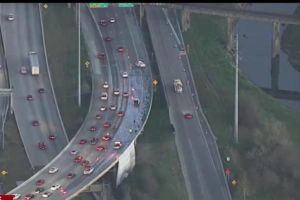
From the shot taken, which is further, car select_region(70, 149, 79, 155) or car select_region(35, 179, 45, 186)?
car select_region(70, 149, 79, 155)

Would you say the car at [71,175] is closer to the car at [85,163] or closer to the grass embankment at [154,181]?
the car at [85,163]

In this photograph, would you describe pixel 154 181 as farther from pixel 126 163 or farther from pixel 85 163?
pixel 85 163

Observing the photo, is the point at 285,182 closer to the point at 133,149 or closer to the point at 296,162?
the point at 296,162

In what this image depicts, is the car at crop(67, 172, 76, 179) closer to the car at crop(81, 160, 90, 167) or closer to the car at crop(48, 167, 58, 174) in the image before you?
the car at crop(48, 167, 58, 174)

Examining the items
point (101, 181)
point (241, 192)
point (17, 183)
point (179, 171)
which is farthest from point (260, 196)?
point (17, 183)

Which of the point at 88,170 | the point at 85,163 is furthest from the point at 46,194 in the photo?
the point at 85,163

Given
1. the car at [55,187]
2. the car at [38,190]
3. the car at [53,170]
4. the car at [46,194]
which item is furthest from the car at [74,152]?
the car at [46,194]

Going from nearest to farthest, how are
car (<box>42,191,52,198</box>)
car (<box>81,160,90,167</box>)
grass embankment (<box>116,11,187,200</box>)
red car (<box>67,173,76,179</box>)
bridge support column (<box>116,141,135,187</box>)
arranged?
car (<box>42,191,52,198</box>) → red car (<box>67,173,76,179</box>) → grass embankment (<box>116,11,187,200</box>) → car (<box>81,160,90,167</box>) → bridge support column (<box>116,141,135,187</box>)

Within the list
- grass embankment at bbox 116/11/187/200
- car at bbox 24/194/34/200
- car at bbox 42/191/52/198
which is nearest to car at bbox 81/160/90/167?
grass embankment at bbox 116/11/187/200

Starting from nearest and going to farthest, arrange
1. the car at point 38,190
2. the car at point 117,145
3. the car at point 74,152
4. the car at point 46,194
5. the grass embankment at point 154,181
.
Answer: the car at point 46,194 < the car at point 38,190 < the grass embankment at point 154,181 < the car at point 74,152 < the car at point 117,145
